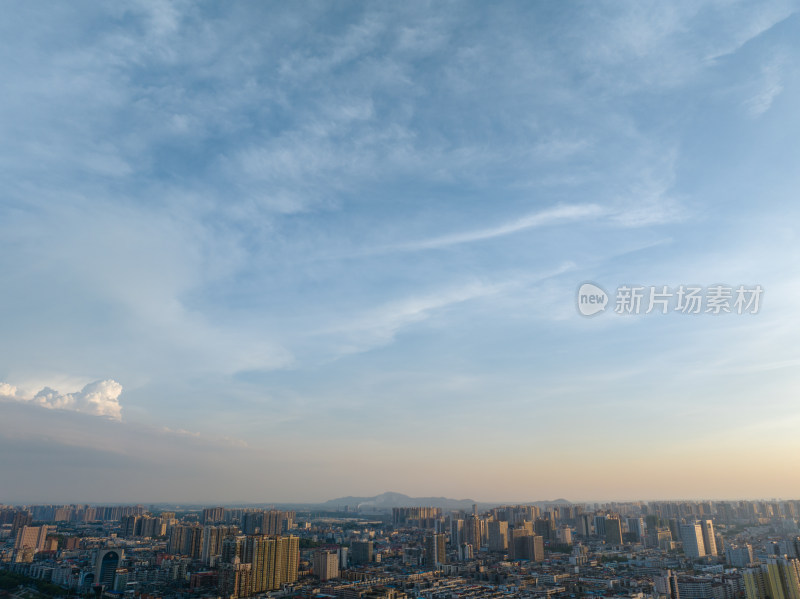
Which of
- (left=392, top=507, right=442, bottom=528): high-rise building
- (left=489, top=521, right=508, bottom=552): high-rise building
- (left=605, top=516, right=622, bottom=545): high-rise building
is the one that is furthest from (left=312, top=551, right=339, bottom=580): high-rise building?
(left=392, top=507, right=442, bottom=528): high-rise building

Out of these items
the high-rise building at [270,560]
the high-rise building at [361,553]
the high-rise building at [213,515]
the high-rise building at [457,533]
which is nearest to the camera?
the high-rise building at [270,560]

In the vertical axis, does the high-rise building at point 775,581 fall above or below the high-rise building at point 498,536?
above

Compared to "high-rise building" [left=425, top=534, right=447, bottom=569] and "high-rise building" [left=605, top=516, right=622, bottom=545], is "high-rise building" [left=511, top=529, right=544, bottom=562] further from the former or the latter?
"high-rise building" [left=605, top=516, right=622, bottom=545]

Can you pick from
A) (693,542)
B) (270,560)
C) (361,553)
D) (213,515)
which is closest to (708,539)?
(693,542)

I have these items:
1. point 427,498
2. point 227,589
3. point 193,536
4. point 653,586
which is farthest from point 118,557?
point 427,498

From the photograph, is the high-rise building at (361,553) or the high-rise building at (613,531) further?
the high-rise building at (613,531)

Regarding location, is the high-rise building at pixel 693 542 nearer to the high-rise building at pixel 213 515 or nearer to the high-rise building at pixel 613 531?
the high-rise building at pixel 613 531

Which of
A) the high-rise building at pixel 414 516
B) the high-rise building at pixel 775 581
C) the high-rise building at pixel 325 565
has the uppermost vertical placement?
the high-rise building at pixel 775 581

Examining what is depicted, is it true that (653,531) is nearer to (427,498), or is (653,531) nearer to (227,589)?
(227,589)

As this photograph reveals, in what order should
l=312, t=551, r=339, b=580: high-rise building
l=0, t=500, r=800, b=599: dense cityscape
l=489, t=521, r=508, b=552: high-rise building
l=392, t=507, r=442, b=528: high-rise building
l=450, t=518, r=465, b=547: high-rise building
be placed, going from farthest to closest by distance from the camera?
1. l=392, t=507, r=442, b=528: high-rise building
2. l=450, t=518, r=465, b=547: high-rise building
3. l=489, t=521, r=508, b=552: high-rise building
4. l=312, t=551, r=339, b=580: high-rise building
5. l=0, t=500, r=800, b=599: dense cityscape

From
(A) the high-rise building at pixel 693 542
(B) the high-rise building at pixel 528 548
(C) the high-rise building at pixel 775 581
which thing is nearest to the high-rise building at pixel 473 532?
(B) the high-rise building at pixel 528 548
